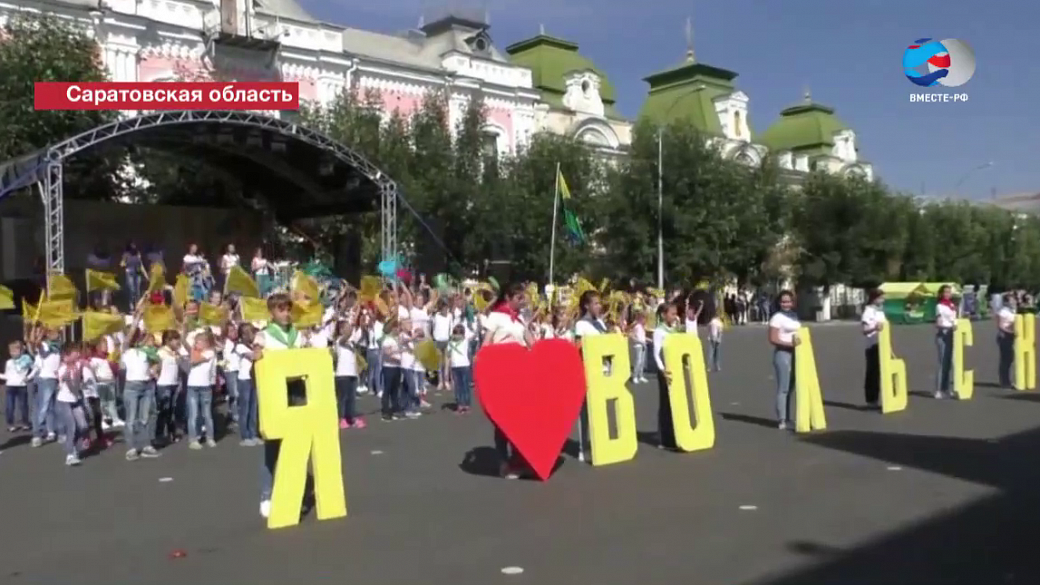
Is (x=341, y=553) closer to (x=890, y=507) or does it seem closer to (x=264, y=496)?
(x=264, y=496)

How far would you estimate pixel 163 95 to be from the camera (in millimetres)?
28203

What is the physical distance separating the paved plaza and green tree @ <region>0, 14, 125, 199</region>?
13844mm

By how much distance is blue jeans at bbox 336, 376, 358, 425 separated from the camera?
13.2 m

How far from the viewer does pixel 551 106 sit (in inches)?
1868

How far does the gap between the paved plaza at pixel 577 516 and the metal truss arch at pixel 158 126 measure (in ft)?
27.1

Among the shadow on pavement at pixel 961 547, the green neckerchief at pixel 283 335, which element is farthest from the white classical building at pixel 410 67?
the shadow on pavement at pixel 961 547

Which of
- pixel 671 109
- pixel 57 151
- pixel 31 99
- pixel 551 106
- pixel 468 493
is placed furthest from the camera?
pixel 671 109

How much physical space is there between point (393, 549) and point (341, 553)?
35 cm

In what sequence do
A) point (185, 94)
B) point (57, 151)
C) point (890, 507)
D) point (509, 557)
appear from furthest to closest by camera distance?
point (185, 94)
point (57, 151)
point (890, 507)
point (509, 557)

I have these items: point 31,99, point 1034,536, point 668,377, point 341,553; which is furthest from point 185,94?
point 1034,536

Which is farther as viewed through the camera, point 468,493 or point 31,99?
point 31,99

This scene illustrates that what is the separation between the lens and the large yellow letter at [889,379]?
1370 centimetres

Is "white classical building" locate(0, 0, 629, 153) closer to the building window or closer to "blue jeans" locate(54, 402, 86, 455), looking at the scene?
the building window

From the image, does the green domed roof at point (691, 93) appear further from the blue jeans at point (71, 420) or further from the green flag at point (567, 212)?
the blue jeans at point (71, 420)
